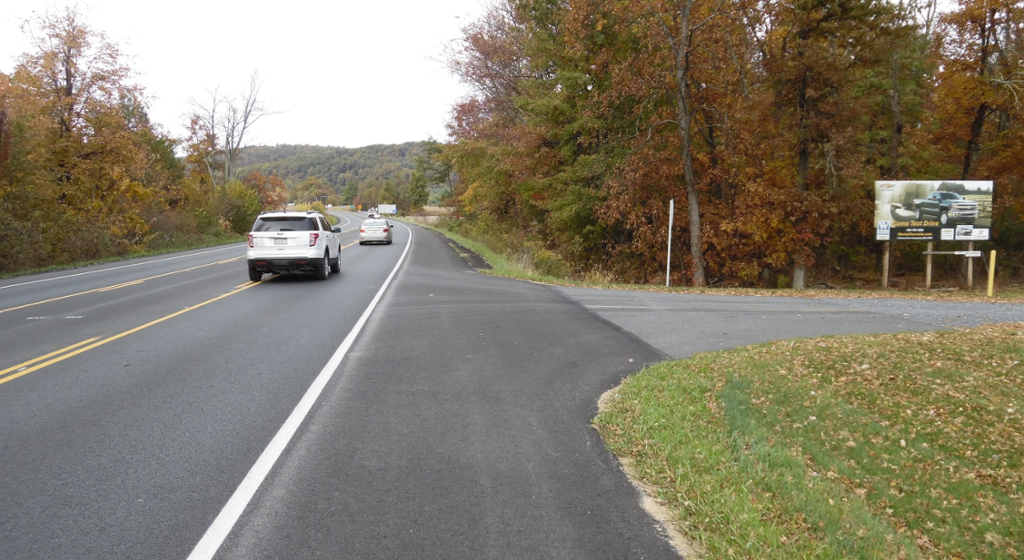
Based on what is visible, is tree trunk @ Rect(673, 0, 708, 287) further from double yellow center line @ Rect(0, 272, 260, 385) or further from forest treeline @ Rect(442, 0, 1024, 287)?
double yellow center line @ Rect(0, 272, 260, 385)

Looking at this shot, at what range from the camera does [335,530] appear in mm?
3828

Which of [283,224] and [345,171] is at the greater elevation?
[345,171]

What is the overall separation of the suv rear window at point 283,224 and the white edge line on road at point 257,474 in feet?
30.6

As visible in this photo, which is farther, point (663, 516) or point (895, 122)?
point (895, 122)

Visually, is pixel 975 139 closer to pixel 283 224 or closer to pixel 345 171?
pixel 283 224

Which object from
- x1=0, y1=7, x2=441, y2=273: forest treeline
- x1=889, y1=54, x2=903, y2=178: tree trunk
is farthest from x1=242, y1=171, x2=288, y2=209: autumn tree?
x1=889, y1=54, x2=903, y2=178: tree trunk

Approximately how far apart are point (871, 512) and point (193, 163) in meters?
65.0

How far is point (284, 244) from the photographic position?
16.5 m

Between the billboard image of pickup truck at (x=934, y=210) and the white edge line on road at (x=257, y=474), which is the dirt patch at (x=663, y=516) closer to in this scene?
the white edge line on road at (x=257, y=474)

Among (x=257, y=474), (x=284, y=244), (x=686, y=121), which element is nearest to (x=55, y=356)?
(x=257, y=474)

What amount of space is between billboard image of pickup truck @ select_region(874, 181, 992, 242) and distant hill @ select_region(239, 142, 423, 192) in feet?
478

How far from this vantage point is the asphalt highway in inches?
150

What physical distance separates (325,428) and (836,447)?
459 centimetres

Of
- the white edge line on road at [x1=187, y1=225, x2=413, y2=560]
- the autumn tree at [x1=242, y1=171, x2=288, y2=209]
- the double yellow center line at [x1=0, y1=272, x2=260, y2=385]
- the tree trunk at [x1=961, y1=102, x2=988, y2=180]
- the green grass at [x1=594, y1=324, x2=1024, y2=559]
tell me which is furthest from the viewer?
the autumn tree at [x1=242, y1=171, x2=288, y2=209]
